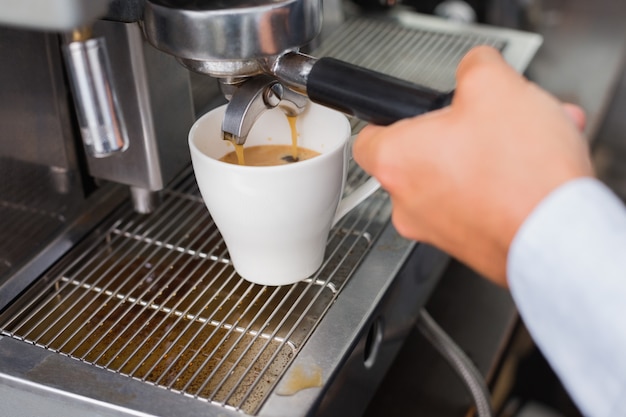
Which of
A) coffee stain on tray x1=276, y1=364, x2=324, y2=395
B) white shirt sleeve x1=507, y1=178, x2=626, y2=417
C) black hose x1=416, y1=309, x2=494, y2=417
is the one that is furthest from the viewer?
black hose x1=416, y1=309, x2=494, y2=417

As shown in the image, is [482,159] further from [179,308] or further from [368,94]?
[179,308]

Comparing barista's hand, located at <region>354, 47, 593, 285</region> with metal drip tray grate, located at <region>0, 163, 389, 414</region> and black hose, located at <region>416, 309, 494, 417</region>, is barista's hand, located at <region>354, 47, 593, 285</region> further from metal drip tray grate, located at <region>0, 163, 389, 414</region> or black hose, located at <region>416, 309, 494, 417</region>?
black hose, located at <region>416, 309, 494, 417</region>

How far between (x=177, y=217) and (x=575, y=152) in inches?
14.9

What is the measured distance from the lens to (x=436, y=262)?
2.40ft

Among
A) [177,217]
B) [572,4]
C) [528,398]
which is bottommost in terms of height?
[528,398]

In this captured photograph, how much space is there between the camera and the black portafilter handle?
45 cm

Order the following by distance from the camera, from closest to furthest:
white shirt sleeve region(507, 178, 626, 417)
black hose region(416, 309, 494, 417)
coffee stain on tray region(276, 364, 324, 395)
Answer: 1. white shirt sleeve region(507, 178, 626, 417)
2. coffee stain on tray region(276, 364, 324, 395)
3. black hose region(416, 309, 494, 417)

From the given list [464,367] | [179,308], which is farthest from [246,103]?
[464,367]

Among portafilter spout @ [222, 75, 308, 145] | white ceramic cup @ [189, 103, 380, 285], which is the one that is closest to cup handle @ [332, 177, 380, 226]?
white ceramic cup @ [189, 103, 380, 285]

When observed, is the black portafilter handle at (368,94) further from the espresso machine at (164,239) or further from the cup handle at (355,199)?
the cup handle at (355,199)

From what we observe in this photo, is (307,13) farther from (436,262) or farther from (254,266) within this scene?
(436,262)

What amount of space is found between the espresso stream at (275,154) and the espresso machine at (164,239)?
1.2 inches

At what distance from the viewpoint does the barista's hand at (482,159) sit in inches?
15.8

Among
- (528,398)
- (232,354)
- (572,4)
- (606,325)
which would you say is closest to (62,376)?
(232,354)
